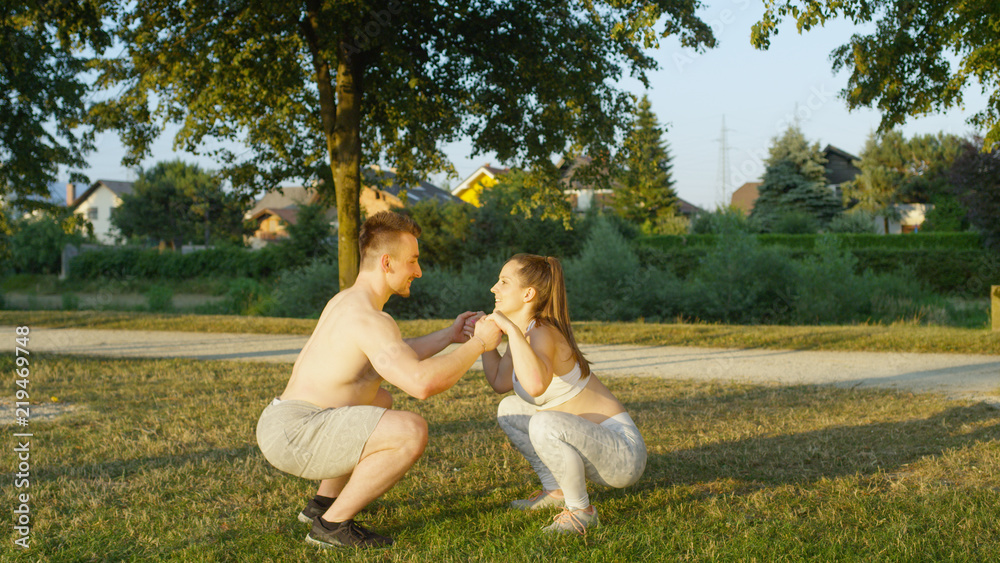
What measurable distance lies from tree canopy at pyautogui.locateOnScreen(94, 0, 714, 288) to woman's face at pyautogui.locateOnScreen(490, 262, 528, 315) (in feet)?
23.5

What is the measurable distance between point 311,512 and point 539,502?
1.21 m

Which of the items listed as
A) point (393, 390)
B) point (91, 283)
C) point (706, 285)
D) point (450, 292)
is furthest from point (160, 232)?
point (393, 390)

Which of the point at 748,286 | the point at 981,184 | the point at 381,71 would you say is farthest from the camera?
the point at 981,184

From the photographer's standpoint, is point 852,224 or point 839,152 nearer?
point 852,224

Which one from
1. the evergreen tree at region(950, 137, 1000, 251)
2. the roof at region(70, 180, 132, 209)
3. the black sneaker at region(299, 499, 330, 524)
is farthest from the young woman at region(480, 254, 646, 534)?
the roof at region(70, 180, 132, 209)

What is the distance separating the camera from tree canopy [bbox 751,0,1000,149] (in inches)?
305

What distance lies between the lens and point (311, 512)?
156 inches

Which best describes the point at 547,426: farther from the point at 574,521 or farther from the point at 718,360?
the point at 718,360

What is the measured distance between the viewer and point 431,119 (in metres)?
12.0

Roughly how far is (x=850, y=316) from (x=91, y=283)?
109ft

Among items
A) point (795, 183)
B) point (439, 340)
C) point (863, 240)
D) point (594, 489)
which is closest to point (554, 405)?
point (439, 340)

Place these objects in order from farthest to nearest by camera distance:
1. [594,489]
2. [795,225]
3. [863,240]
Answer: [795,225]
[863,240]
[594,489]

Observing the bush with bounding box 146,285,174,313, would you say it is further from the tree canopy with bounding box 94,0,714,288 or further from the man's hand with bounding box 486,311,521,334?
the man's hand with bounding box 486,311,521,334

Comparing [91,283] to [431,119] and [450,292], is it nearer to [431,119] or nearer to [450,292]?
[450,292]
